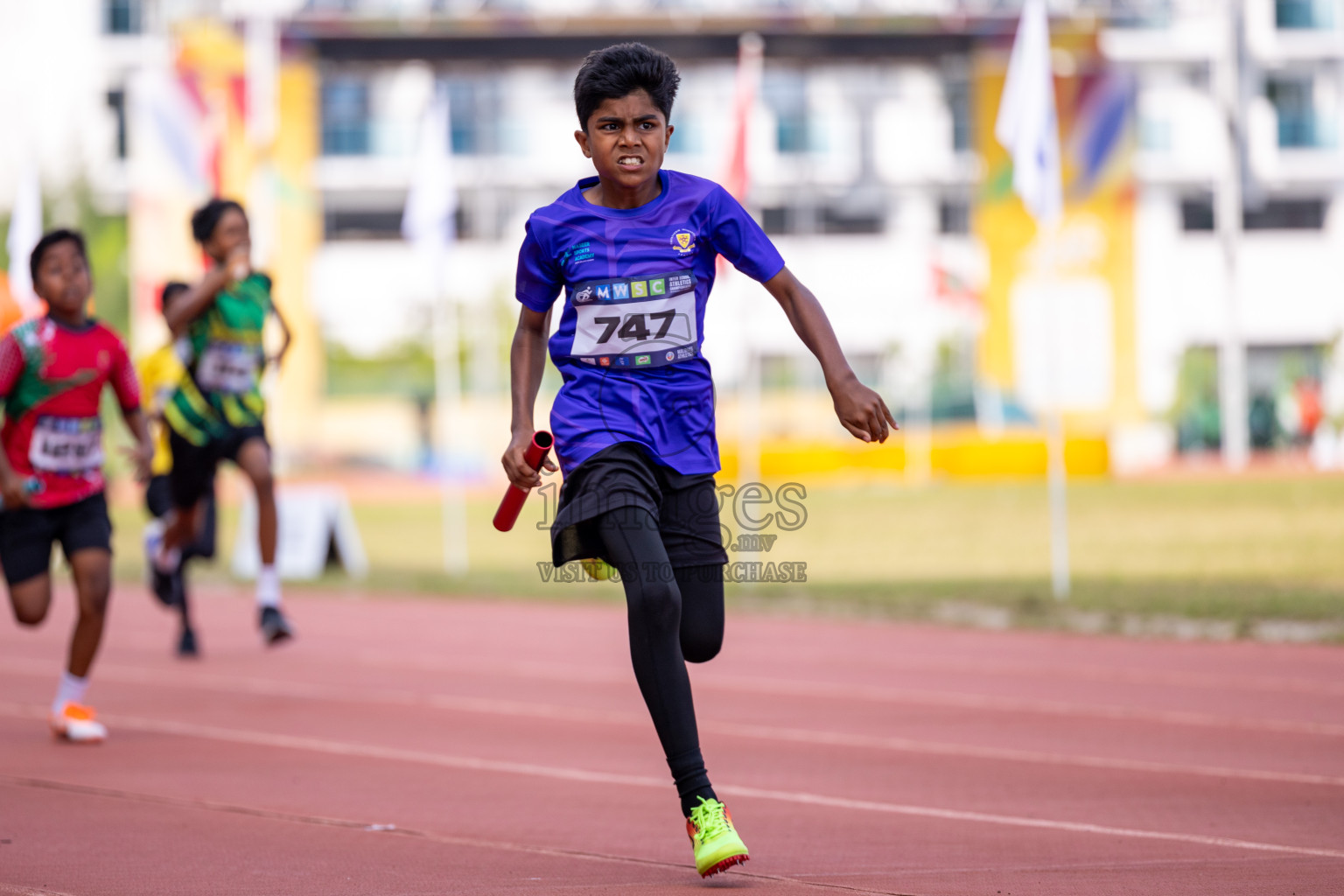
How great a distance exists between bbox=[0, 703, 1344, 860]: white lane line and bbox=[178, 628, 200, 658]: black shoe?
6.65 ft

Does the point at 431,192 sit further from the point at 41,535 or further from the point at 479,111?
the point at 479,111

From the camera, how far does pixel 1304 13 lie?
52.6m

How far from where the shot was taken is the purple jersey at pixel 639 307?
448 centimetres

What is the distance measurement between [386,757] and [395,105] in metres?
46.2

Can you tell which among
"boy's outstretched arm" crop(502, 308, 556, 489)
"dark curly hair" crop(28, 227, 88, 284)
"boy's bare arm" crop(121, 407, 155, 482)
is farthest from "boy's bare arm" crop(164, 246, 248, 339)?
"boy's outstretched arm" crop(502, 308, 556, 489)

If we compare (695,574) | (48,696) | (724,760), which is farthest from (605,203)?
(48,696)

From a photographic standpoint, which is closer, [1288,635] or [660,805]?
[660,805]

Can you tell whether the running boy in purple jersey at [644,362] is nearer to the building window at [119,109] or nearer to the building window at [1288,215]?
the building window at [1288,215]

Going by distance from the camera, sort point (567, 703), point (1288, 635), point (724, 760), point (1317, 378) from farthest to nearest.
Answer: point (1317, 378) < point (1288, 635) < point (567, 703) < point (724, 760)

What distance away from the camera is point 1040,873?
14.4 feet

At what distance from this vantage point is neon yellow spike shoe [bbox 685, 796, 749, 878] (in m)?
4.14

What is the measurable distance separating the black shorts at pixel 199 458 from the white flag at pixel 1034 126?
23.1ft

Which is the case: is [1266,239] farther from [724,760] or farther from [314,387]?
[724,760]

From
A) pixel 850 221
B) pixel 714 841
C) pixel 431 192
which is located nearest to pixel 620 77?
pixel 714 841
